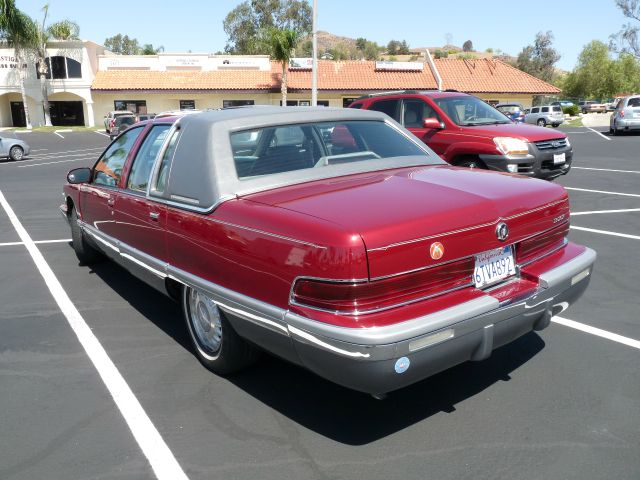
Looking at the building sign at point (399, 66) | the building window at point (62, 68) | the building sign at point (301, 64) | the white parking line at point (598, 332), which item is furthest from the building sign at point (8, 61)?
the white parking line at point (598, 332)

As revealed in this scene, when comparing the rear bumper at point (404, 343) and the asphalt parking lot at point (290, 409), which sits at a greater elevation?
the rear bumper at point (404, 343)

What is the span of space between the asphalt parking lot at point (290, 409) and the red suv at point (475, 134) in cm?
361

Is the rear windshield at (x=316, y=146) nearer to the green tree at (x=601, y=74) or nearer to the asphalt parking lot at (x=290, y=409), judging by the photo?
the asphalt parking lot at (x=290, y=409)

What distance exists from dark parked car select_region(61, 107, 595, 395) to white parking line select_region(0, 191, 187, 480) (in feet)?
1.88

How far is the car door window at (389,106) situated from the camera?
33.0ft

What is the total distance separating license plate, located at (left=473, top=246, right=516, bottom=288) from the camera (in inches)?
122

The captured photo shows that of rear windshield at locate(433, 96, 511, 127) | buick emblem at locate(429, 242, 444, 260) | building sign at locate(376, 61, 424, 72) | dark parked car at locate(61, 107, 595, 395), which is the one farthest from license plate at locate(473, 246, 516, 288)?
building sign at locate(376, 61, 424, 72)

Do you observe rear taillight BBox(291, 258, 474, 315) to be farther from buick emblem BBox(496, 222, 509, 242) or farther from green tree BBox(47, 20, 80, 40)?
green tree BBox(47, 20, 80, 40)

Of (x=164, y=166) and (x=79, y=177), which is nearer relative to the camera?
(x=164, y=166)

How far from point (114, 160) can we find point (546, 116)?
37.7 meters

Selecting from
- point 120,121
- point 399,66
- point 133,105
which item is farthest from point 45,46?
point 399,66

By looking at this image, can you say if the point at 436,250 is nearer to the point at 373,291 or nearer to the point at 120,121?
the point at 373,291

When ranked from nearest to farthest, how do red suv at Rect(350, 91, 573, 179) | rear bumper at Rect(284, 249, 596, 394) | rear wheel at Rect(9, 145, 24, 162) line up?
rear bumper at Rect(284, 249, 596, 394), red suv at Rect(350, 91, 573, 179), rear wheel at Rect(9, 145, 24, 162)

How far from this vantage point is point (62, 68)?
4375 cm
